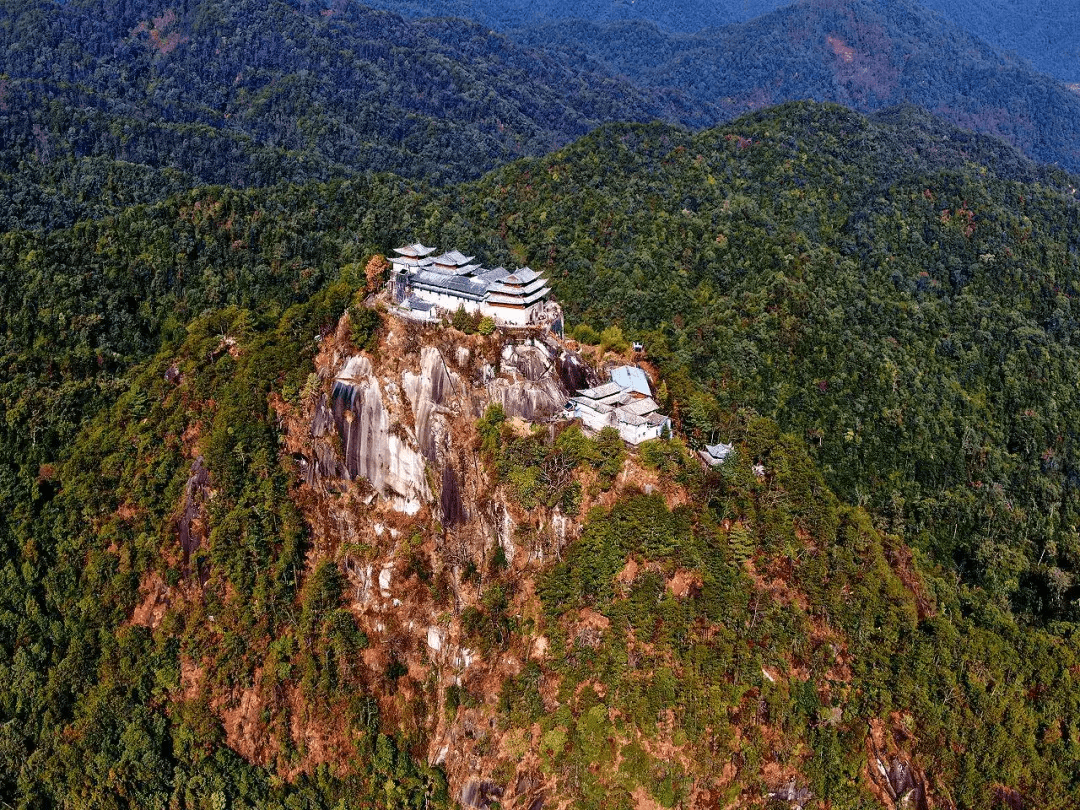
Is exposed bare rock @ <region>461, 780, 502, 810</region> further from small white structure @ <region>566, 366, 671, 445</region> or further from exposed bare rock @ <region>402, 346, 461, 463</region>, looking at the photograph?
small white structure @ <region>566, 366, 671, 445</region>

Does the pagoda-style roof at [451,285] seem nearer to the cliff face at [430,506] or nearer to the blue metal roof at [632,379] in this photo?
the cliff face at [430,506]

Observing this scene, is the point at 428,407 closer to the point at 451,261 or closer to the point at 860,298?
the point at 451,261

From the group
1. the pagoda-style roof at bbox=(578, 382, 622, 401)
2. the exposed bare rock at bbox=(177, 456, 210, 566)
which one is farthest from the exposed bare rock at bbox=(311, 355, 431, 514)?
the pagoda-style roof at bbox=(578, 382, 622, 401)

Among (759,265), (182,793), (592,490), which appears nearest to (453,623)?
(592,490)

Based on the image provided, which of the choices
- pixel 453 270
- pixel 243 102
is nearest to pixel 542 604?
pixel 453 270

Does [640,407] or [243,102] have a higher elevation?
[640,407]

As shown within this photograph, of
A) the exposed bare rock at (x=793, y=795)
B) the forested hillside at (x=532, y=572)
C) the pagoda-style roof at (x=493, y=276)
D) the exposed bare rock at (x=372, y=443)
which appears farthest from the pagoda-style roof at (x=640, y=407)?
the exposed bare rock at (x=793, y=795)

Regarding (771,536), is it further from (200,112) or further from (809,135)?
(200,112)
